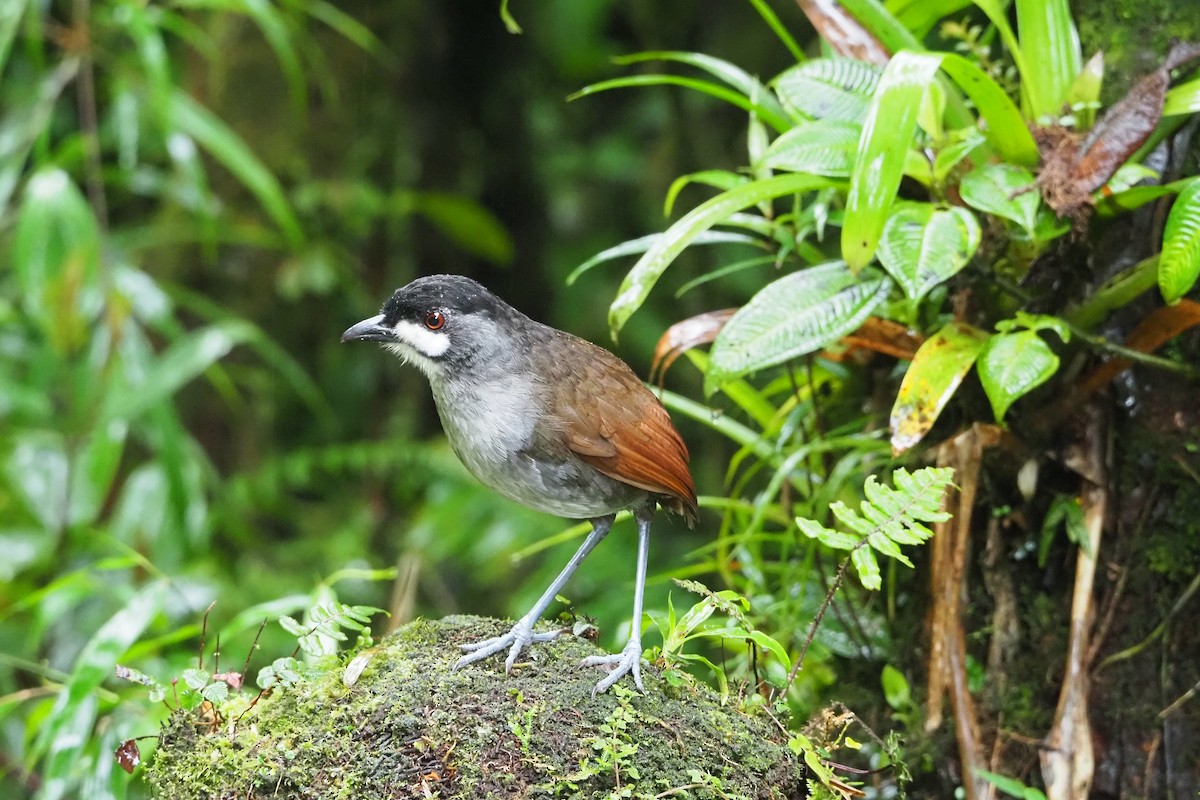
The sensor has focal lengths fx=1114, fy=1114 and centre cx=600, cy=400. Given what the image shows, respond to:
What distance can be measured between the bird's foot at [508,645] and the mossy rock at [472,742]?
0.02m

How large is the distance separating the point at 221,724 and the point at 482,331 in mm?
868

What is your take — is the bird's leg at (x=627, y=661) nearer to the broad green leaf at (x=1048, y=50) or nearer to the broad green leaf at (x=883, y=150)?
the broad green leaf at (x=883, y=150)

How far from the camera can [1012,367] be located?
2145 mm

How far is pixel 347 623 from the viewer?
1.99 m

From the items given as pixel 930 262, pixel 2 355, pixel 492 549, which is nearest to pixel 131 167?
pixel 2 355

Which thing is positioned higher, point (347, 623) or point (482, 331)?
point (482, 331)

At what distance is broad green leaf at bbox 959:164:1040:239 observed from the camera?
7.13ft

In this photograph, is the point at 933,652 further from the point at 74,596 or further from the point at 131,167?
the point at 131,167

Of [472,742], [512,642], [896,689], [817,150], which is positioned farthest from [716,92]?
[472,742]

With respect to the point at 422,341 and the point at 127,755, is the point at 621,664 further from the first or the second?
the point at 127,755

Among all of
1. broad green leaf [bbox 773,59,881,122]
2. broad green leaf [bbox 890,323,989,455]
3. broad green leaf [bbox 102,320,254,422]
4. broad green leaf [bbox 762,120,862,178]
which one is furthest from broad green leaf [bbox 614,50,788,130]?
broad green leaf [bbox 102,320,254,422]

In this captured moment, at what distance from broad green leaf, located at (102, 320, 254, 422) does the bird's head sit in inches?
53.2

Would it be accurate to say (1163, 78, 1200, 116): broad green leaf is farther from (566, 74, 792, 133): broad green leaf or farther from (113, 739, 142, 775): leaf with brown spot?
(113, 739, 142, 775): leaf with brown spot

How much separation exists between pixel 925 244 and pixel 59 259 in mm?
2739
